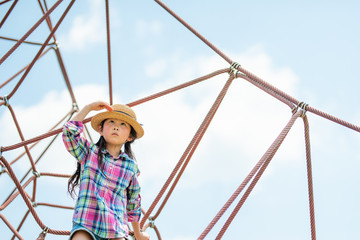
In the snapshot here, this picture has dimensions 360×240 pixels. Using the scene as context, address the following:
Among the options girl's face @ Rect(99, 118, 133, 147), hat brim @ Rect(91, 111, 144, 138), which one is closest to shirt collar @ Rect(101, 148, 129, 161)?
girl's face @ Rect(99, 118, 133, 147)

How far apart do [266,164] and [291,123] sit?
16.8 inches

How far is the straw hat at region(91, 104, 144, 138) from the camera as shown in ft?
13.5

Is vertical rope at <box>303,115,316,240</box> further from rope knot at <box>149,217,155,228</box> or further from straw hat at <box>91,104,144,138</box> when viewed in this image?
rope knot at <box>149,217,155,228</box>

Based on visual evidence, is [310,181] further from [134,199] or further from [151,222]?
[151,222]

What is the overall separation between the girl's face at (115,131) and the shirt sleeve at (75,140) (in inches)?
11.0

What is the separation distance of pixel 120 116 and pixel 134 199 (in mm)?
706

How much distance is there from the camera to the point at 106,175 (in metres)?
3.72

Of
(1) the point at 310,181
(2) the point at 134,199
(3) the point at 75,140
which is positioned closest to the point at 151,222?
(2) the point at 134,199

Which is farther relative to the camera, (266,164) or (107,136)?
(266,164)

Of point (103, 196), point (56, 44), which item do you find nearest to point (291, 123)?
point (103, 196)

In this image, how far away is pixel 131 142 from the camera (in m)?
4.32

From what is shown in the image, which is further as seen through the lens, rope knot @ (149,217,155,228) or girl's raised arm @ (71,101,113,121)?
rope knot @ (149,217,155,228)

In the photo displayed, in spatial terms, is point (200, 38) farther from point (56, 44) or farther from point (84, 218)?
point (56, 44)

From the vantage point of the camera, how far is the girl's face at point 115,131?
4.00 metres
